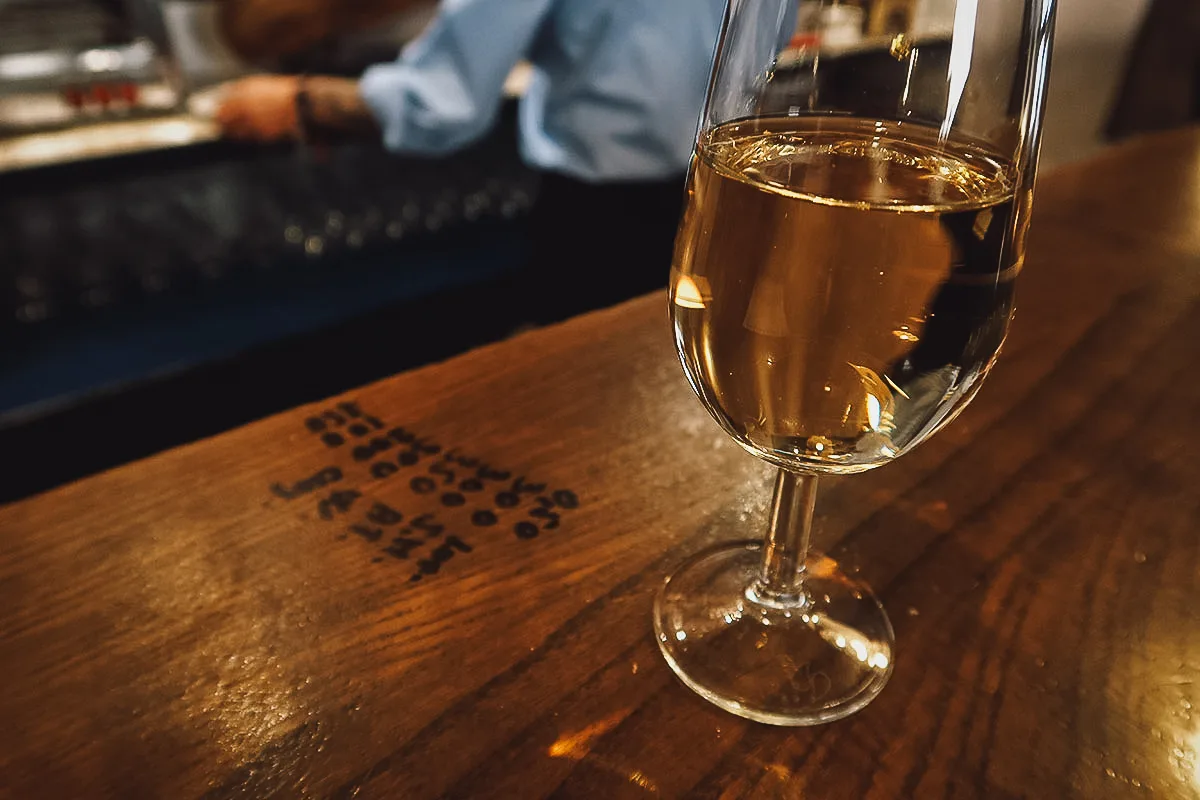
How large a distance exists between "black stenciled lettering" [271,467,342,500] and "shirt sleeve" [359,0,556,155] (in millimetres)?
1068

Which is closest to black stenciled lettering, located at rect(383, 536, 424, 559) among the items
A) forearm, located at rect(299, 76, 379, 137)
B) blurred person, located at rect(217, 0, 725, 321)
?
blurred person, located at rect(217, 0, 725, 321)

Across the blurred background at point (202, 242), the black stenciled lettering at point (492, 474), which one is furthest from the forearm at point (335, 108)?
the black stenciled lettering at point (492, 474)

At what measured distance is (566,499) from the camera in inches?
18.8

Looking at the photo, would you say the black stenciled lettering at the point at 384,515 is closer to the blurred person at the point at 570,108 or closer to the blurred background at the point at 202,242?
the blurred person at the point at 570,108

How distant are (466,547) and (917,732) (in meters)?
0.22

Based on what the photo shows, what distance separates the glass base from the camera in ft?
1.19

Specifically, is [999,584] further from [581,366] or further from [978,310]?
[581,366]

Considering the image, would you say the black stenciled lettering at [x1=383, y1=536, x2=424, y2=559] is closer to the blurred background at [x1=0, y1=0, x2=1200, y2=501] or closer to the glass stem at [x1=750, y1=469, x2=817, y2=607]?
the glass stem at [x1=750, y1=469, x2=817, y2=607]

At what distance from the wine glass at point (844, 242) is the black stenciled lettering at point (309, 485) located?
210mm

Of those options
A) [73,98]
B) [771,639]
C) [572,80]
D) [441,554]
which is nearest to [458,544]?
[441,554]

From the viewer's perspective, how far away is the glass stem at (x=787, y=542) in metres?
0.40

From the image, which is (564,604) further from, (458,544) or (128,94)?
(128,94)

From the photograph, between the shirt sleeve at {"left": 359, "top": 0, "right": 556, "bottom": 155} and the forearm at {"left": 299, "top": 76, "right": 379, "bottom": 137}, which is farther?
the forearm at {"left": 299, "top": 76, "right": 379, "bottom": 137}

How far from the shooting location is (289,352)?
1.74 m
